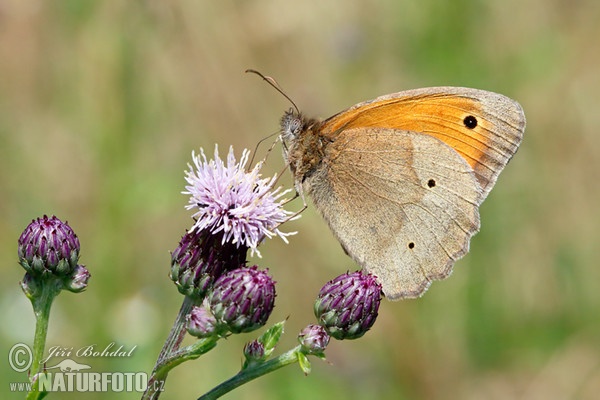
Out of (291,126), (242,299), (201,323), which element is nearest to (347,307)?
(242,299)

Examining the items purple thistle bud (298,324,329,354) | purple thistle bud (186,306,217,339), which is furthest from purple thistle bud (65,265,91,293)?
purple thistle bud (298,324,329,354)

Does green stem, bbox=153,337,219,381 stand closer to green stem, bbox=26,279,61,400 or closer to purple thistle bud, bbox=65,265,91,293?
green stem, bbox=26,279,61,400

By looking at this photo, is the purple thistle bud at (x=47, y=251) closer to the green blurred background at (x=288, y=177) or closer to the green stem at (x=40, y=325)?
the green stem at (x=40, y=325)

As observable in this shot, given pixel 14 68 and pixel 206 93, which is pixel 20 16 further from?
pixel 206 93

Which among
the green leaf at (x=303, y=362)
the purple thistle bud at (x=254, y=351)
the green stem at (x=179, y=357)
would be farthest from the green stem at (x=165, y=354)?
the green leaf at (x=303, y=362)

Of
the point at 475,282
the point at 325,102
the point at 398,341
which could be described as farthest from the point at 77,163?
the point at 475,282

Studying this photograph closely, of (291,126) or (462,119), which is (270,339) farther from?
(462,119)
